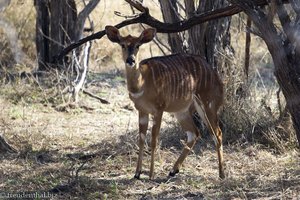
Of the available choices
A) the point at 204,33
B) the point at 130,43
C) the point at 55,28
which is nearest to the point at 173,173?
the point at 130,43

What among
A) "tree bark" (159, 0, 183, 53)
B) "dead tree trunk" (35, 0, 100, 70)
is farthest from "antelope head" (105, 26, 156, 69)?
"dead tree trunk" (35, 0, 100, 70)

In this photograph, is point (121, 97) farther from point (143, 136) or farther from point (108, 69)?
point (143, 136)

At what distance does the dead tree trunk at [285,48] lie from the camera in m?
5.83

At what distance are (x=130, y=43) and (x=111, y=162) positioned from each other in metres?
1.23

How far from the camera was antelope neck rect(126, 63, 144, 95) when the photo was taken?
22.8 feet

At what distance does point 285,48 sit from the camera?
586 cm

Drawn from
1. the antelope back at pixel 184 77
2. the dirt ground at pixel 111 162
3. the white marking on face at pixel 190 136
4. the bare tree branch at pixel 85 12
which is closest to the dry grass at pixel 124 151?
the dirt ground at pixel 111 162

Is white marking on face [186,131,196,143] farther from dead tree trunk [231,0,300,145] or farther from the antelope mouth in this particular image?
dead tree trunk [231,0,300,145]

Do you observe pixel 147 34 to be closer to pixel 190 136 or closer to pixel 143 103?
pixel 143 103

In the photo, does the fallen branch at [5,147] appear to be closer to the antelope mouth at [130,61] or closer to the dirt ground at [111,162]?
the dirt ground at [111,162]

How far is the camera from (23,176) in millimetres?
6879

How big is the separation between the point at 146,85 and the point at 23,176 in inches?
55.5

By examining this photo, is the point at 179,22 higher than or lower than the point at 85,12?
lower

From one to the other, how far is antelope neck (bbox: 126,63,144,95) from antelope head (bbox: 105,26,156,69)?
5 centimetres
